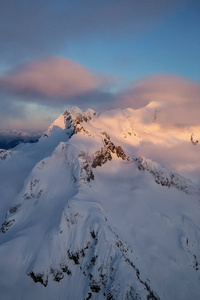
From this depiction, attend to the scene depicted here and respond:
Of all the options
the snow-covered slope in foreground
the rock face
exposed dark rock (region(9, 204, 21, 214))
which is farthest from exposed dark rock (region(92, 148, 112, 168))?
the rock face

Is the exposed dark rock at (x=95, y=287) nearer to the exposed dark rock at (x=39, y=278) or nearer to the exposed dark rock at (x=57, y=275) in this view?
the exposed dark rock at (x=57, y=275)

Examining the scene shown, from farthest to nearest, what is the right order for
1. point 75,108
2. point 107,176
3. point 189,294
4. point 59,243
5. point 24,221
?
point 75,108, point 107,176, point 24,221, point 189,294, point 59,243

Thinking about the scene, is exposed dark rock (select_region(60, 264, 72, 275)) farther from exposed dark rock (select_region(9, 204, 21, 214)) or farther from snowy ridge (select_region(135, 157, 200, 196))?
snowy ridge (select_region(135, 157, 200, 196))

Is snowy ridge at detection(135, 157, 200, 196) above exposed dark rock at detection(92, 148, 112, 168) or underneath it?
underneath

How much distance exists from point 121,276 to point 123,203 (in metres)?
31.1

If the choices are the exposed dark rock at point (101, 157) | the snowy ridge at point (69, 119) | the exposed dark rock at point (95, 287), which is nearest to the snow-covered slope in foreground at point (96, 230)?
the exposed dark rock at point (101, 157)

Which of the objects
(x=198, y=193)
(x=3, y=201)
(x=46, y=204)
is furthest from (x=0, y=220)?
(x=198, y=193)

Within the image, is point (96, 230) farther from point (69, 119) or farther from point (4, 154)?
point (69, 119)

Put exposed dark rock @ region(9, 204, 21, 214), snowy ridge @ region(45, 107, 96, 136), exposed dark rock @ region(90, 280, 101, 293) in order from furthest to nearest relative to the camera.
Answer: snowy ridge @ region(45, 107, 96, 136) → exposed dark rock @ region(9, 204, 21, 214) → exposed dark rock @ region(90, 280, 101, 293)

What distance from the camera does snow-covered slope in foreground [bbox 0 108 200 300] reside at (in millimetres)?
44500

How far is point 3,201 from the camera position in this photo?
229 ft

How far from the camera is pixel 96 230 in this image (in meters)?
49.3

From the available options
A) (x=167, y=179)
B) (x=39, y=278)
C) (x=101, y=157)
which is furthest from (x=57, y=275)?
(x=167, y=179)

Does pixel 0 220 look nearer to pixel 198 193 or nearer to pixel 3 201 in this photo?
pixel 3 201
